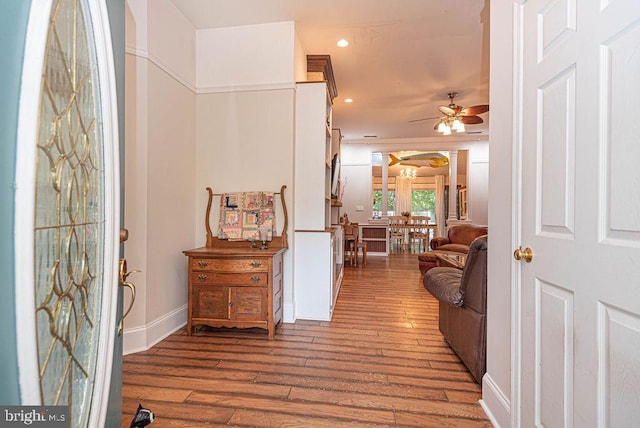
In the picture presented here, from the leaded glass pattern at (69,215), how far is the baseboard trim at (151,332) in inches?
78.6

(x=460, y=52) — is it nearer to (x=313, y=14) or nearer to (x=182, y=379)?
(x=313, y=14)

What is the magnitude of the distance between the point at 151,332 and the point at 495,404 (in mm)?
2528

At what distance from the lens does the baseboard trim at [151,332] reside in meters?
2.37

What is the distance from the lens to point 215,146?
3.12 metres

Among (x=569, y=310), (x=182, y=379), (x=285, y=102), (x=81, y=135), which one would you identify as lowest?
(x=182, y=379)

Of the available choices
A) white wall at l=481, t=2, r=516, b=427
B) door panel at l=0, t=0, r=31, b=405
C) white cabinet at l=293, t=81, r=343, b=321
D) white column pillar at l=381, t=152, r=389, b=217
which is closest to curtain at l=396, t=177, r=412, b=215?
white column pillar at l=381, t=152, r=389, b=217

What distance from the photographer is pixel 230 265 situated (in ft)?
8.62

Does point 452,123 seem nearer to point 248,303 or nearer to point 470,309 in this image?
point 470,309

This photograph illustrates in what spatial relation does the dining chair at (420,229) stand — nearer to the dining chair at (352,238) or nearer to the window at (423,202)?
the window at (423,202)

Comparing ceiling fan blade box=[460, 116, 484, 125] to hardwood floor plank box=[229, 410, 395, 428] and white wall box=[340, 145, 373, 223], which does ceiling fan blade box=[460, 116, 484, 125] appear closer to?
white wall box=[340, 145, 373, 223]

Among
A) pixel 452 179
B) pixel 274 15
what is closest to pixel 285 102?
pixel 274 15

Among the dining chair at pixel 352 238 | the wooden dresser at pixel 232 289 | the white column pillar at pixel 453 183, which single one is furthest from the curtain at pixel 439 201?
the wooden dresser at pixel 232 289

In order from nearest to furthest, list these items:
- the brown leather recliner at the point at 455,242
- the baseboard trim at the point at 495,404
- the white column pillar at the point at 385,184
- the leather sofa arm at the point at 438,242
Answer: the baseboard trim at the point at 495,404
the brown leather recliner at the point at 455,242
the leather sofa arm at the point at 438,242
the white column pillar at the point at 385,184

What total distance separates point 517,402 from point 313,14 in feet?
10.9
